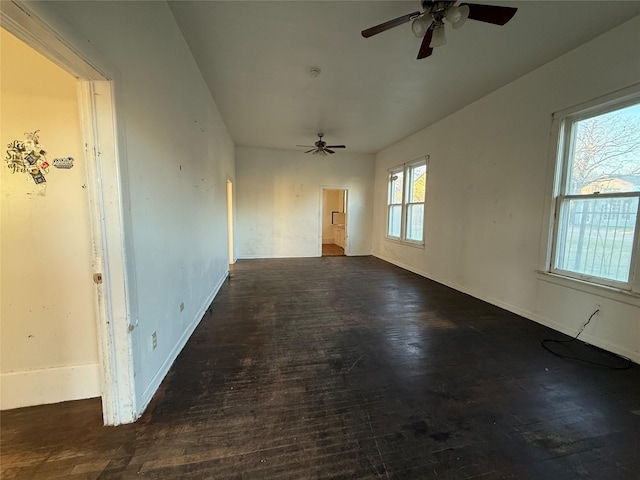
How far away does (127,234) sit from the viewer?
1.54m

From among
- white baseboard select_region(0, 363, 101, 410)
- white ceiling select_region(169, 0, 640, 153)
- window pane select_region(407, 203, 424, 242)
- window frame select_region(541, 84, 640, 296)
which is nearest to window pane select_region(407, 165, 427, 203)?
window pane select_region(407, 203, 424, 242)

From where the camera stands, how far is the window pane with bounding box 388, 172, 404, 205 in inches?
257

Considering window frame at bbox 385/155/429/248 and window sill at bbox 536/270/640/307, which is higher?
window frame at bbox 385/155/429/248

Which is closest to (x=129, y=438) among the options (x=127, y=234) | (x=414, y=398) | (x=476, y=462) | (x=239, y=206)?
(x=127, y=234)

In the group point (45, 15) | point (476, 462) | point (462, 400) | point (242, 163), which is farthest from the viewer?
point (242, 163)

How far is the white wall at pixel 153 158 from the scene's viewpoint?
4.65ft

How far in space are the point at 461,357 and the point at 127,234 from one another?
282 centimetres

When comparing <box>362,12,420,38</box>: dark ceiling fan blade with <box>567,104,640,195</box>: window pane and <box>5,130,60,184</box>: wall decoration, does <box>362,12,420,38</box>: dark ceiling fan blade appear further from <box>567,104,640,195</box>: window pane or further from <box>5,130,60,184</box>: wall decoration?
<box>5,130,60,184</box>: wall decoration

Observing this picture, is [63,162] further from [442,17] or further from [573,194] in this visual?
[573,194]

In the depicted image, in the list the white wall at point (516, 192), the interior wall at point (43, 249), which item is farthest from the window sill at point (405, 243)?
the interior wall at point (43, 249)

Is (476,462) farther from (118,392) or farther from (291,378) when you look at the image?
(118,392)

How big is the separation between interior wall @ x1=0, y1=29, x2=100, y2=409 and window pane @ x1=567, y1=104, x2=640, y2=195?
440 centimetres

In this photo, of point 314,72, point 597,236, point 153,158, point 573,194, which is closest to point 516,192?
point 573,194

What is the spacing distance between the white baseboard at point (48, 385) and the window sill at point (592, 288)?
437cm
